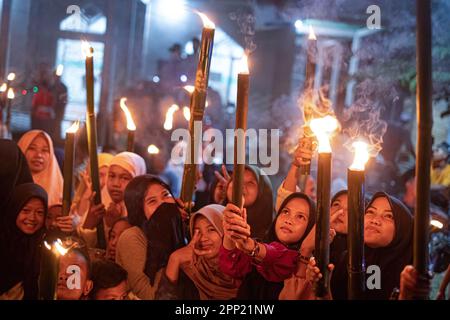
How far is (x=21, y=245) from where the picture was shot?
98.0 inches

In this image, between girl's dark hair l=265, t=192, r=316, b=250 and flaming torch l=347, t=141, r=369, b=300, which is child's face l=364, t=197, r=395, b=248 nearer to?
girl's dark hair l=265, t=192, r=316, b=250

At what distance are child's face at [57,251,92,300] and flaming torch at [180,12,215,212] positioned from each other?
0.46 metres

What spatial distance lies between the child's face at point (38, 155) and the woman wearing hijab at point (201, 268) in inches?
49.0

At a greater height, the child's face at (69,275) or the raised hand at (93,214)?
the raised hand at (93,214)

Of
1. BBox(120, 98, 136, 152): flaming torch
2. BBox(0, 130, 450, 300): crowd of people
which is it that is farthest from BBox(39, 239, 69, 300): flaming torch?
BBox(120, 98, 136, 152): flaming torch

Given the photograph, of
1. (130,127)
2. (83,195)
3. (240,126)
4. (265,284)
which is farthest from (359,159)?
(83,195)

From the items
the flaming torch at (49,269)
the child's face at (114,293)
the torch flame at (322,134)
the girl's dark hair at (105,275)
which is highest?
the torch flame at (322,134)

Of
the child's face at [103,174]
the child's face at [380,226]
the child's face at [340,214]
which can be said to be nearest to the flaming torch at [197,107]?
the child's face at [340,214]

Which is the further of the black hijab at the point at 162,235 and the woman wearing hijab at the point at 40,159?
the woman wearing hijab at the point at 40,159

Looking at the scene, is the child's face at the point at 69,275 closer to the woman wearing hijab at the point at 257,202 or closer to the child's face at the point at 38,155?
the woman wearing hijab at the point at 257,202

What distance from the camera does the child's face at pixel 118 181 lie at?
10.1ft

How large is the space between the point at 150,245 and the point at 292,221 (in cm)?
63
